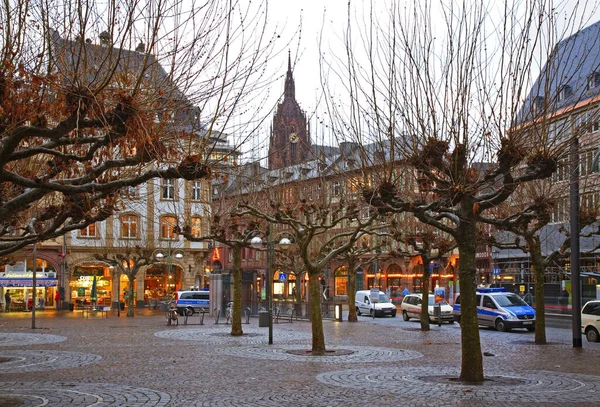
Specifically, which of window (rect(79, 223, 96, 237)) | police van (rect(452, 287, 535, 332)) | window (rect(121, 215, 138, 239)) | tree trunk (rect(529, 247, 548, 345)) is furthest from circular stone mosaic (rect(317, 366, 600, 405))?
window (rect(79, 223, 96, 237))

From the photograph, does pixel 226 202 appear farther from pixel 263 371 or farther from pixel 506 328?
pixel 263 371

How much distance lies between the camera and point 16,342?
25391 mm

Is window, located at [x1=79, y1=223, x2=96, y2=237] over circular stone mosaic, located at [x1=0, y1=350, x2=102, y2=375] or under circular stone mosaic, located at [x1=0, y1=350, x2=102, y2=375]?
over

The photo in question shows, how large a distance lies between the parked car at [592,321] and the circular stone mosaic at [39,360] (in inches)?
671

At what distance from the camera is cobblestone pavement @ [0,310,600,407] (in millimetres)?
13008

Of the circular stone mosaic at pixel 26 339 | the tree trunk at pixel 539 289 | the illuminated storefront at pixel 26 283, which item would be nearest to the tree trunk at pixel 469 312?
the tree trunk at pixel 539 289

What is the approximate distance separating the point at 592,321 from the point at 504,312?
20.4 feet

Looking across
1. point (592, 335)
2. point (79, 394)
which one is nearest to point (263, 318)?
point (592, 335)

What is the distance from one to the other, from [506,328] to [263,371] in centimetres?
1827

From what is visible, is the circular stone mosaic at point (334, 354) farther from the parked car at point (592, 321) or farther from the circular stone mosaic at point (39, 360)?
the parked car at point (592, 321)

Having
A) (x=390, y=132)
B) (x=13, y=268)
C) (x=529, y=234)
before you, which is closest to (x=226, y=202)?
(x=529, y=234)

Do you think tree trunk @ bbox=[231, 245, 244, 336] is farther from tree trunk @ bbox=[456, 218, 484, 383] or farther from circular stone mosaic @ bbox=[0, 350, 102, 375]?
tree trunk @ bbox=[456, 218, 484, 383]

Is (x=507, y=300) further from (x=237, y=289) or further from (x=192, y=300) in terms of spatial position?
(x=192, y=300)

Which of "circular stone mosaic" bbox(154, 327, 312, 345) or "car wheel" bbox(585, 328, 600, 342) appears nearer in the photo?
"circular stone mosaic" bbox(154, 327, 312, 345)
